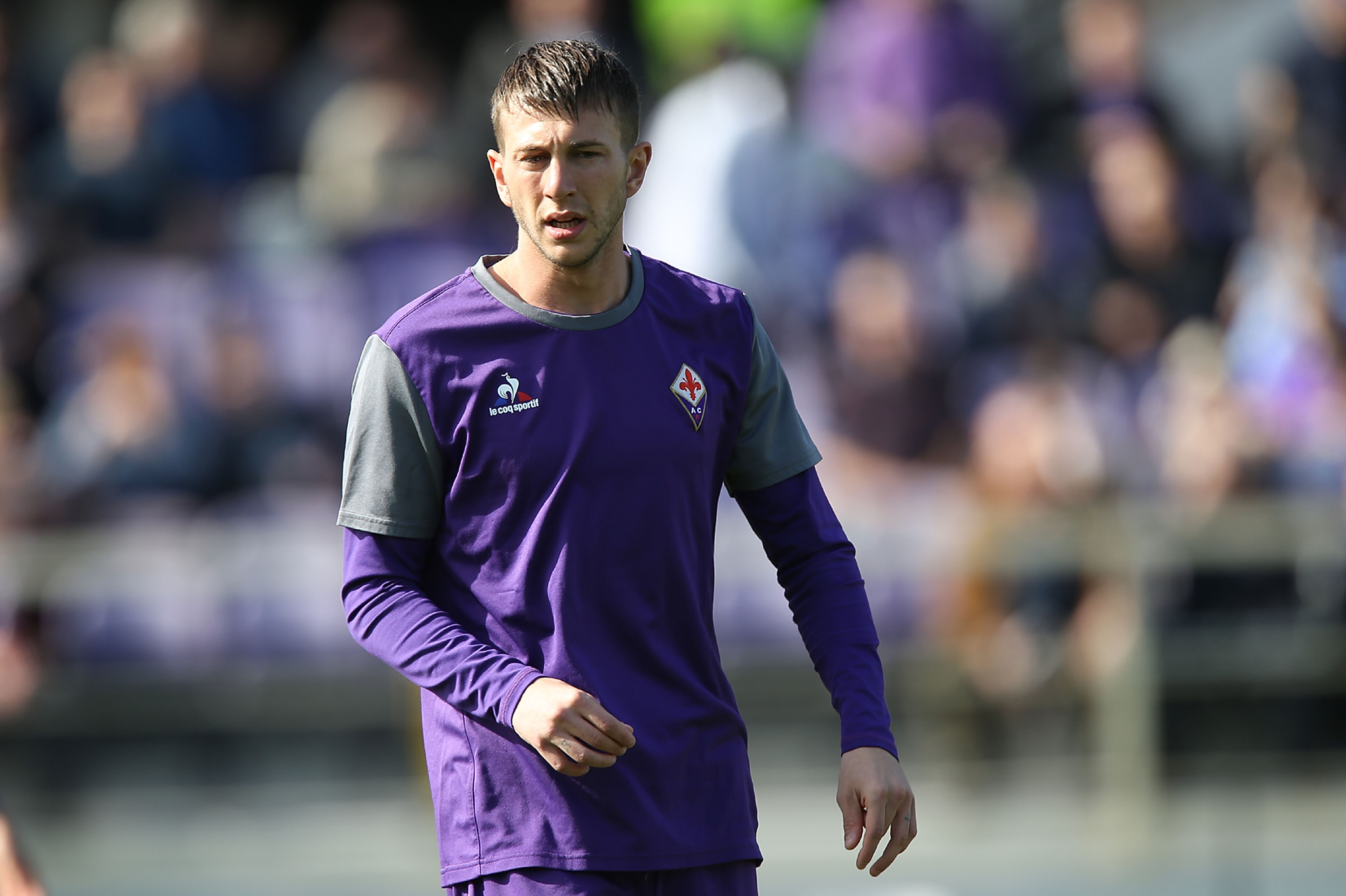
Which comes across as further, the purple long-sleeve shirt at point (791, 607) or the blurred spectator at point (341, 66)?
the blurred spectator at point (341, 66)

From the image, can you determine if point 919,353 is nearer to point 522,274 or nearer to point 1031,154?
point 1031,154

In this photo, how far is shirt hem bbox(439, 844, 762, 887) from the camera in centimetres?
253

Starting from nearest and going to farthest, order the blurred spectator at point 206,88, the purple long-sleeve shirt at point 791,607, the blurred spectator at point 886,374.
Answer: the purple long-sleeve shirt at point 791,607 < the blurred spectator at point 886,374 < the blurred spectator at point 206,88

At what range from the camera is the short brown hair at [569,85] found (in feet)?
8.46

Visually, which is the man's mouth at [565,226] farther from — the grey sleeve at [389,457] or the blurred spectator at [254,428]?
the blurred spectator at [254,428]

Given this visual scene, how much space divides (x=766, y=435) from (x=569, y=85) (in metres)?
0.64

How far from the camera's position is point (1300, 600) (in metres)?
7.32

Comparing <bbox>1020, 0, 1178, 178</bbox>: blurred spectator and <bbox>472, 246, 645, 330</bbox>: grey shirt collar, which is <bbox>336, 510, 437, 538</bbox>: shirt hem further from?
<bbox>1020, 0, 1178, 178</bbox>: blurred spectator

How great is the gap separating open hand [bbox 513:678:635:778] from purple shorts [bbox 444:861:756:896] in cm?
21

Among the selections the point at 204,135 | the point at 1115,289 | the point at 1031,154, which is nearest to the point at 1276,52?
the point at 1031,154

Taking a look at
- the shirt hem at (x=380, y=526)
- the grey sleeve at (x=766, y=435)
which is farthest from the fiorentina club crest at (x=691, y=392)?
the shirt hem at (x=380, y=526)

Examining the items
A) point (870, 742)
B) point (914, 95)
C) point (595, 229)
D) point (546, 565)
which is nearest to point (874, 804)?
point (870, 742)

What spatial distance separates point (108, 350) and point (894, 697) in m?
4.04

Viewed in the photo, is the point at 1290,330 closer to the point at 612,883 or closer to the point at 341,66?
the point at 341,66
